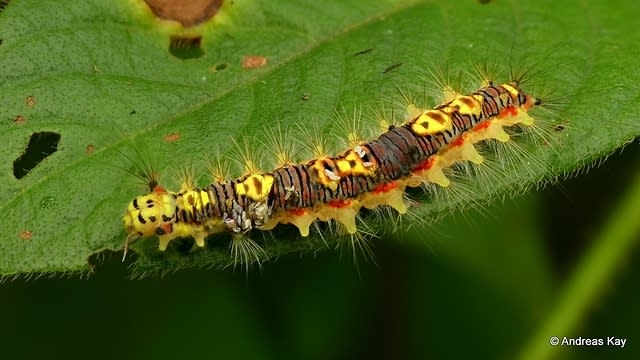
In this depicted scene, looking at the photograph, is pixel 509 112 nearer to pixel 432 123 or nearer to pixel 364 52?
pixel 432 123

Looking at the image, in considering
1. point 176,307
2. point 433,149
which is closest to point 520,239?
point 433,149

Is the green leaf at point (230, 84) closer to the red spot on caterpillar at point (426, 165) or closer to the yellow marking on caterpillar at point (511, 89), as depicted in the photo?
the yellow marking on caterpillar at point (511, 89)

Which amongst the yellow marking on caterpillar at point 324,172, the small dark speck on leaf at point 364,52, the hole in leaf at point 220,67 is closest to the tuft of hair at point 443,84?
the small dark speck on leaf at point 364,52

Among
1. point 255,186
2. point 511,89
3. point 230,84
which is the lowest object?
point 255,186

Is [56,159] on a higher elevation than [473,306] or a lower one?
higher

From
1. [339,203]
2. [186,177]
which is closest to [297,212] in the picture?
[339,203]

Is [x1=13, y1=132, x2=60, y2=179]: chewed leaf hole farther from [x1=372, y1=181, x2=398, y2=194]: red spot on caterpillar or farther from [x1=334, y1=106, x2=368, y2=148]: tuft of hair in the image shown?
[x1=372, y1=181, x2=398, y2=194]: red spot on caterpillar

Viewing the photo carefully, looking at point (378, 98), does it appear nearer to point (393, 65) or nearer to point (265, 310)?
point (393, 65)
